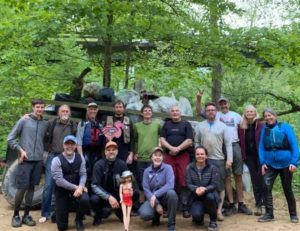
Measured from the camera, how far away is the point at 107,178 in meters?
6.56

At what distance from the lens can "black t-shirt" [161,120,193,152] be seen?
6895 mm

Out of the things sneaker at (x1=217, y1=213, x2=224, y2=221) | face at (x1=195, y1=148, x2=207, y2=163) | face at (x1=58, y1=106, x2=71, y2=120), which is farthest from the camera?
sneaker at (x1=217, y1=213, x2=224, y2=221)

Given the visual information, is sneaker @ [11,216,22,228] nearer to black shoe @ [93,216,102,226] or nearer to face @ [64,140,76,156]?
black shoe @ [93,216,102,226]

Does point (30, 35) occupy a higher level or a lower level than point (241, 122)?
higher

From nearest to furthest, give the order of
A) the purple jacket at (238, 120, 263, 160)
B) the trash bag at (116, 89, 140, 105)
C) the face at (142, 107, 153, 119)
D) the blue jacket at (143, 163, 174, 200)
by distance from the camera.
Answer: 1. the blue jacket at (143, 163, 174, 200)
2. the face at (142, 107, 153, 119)
3. the purple jacket at (238, 120, 263, 160)
4. the trash bag at (116, 89, 140, 105)

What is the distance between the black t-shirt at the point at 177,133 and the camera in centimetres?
689

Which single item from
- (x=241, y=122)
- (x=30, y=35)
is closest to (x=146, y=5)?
(x=30, y=35)

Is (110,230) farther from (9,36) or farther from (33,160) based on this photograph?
(9,36)

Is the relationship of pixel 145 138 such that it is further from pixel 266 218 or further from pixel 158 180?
pixel 266 218

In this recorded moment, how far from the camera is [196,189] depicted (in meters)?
6.36

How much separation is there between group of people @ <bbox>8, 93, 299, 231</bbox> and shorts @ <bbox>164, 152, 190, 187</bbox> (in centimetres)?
2

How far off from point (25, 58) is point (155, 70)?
3542mm

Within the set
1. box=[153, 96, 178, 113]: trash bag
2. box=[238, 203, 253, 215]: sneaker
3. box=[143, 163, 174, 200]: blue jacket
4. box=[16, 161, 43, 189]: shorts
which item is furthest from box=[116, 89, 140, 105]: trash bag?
box=[238, 203, 253, 215]: sneaker

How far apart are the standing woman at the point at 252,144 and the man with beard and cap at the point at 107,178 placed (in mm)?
2027
